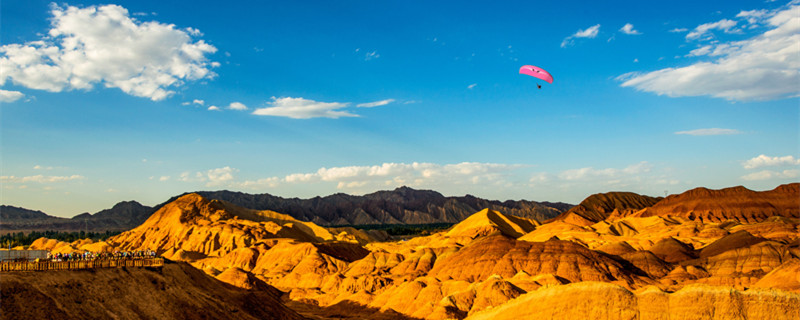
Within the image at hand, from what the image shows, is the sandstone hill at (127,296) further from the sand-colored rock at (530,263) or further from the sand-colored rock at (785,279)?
the sand-colored rock at (785,279)

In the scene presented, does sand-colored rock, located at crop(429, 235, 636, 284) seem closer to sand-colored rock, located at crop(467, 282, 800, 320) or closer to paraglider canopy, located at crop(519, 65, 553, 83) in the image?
paraglider canopy, located at crop(519, 65, 553, 83)

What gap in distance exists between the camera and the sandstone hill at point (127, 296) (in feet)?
148

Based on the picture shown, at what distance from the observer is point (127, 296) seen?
183ft

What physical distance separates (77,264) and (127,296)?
5.07 meters

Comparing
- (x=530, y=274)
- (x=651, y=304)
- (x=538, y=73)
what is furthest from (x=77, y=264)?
(x=530, y=274)

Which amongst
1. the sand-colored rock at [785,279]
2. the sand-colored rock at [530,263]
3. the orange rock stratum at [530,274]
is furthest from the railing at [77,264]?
the sand-colored rock at [785,279]

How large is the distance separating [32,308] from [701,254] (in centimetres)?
13037

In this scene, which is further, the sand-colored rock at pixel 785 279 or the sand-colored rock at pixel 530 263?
the sand-colored rock at pixel 530 263

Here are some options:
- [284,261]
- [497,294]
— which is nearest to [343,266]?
[284,261]

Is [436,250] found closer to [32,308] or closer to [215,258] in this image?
[215,258]

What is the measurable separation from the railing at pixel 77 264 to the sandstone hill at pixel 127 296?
988 millimetres

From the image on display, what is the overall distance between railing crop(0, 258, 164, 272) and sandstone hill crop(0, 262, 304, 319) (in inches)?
38.9

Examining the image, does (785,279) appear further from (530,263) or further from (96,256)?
(96,256)

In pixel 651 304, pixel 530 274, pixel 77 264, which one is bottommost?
pixel 530 274
